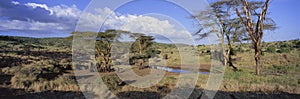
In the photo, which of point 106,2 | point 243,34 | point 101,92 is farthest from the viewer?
point 243,34

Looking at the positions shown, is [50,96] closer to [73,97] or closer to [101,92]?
[73,97]

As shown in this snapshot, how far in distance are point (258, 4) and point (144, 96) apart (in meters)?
11.0

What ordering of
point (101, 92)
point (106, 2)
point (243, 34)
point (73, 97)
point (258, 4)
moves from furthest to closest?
1. point (243, 34)
2. point (258, 4)
3. point (106, 2)
4. point (101, 92)
5. point (73, 97)

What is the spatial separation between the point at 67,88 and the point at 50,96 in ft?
3.05

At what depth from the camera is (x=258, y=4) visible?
13234mm

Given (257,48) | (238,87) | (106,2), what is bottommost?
(238,87)

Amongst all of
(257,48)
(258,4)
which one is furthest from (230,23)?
(257,48)

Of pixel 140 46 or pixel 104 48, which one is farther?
pixel 140 46

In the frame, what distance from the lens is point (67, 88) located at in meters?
6.38

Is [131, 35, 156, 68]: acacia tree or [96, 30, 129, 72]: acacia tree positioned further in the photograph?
[131, 35, 156, 68]: acacia tree

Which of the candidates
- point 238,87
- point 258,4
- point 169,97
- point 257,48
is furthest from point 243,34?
point 169,97

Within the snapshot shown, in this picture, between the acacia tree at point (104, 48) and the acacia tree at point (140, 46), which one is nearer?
the acacia tree at point (104, 48)

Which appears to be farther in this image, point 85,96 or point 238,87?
point 238,87

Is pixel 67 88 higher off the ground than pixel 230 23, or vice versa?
pixel 230 23
